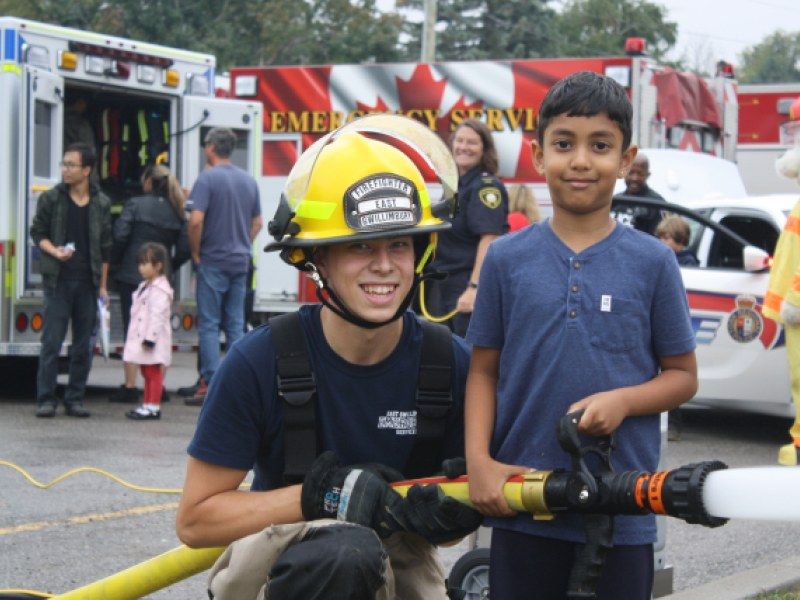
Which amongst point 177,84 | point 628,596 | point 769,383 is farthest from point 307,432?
point 177,84

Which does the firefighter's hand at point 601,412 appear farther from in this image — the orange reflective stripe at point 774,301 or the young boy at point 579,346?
the orange reflective stripe at point 774,301

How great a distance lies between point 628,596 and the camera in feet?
10.3

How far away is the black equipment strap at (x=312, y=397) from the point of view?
3061 mm

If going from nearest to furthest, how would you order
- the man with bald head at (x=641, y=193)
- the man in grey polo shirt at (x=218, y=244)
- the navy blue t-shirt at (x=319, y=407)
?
the navy blue t-shirt at (x=319, y=407), the man with bald head at (x=641, y=193), the man in grey polo shirt at (x=218, y=244)

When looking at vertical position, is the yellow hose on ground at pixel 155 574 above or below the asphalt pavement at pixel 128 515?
above

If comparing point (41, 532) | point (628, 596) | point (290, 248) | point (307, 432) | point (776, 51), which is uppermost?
point (776, 51)

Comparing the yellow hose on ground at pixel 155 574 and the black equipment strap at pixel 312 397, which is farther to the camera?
the yellow hose on ground at pixel 155 574

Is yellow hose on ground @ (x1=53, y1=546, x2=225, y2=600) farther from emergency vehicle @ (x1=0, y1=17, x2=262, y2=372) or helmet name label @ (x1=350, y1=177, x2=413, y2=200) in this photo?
emergency vehicle @ (x1=0, y1=17, x2=262, y2=372)

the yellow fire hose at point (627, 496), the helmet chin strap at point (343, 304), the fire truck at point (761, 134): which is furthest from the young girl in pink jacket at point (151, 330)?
the fire truck at point (761, 134)

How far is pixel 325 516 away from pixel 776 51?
117 m

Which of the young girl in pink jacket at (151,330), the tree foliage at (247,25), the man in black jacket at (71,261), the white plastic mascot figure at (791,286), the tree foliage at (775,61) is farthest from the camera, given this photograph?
the tree foliage at (775,61)

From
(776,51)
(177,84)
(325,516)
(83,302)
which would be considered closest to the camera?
(325,516)

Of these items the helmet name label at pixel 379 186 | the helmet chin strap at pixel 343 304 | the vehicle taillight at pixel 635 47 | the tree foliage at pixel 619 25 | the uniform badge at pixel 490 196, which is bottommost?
the helmet chin strap at pixel 343 304

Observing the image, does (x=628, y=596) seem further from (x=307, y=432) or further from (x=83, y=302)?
(x=83, y=302)
